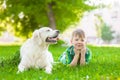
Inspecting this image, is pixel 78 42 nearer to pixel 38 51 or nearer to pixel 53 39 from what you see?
pixel 53 39

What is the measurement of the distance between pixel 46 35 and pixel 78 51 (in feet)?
2.77

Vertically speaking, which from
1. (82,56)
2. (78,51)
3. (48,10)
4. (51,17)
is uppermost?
(78,51)

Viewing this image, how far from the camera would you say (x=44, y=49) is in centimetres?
830

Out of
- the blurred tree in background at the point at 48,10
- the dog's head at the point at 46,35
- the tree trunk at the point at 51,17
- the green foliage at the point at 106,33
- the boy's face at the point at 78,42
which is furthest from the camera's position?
the green foliage at the point at 106,33

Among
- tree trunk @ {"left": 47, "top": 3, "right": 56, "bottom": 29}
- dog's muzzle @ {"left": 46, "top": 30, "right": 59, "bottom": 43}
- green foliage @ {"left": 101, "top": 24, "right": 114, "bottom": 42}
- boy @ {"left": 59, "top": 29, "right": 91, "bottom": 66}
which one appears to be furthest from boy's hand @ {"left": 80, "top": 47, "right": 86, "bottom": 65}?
green foliage @ {"left": 101, "top": 24, "right": 114, "bottom": 42}

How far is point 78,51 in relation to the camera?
862cm

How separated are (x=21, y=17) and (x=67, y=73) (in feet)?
78.0

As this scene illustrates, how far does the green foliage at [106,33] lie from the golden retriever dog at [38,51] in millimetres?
81071

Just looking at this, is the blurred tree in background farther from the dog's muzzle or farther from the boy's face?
the dog's muzzle

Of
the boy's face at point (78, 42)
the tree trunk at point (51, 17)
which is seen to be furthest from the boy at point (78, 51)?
the tree trunk at point (51, 17)

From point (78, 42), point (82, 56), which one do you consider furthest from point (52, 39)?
point (82, 56)

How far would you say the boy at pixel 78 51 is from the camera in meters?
8.45

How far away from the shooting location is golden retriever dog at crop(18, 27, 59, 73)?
817 cm

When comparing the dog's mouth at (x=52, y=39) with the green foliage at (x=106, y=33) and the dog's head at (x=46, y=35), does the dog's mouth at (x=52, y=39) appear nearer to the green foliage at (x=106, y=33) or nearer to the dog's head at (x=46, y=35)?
the dog's head at (x=46, y=35)
